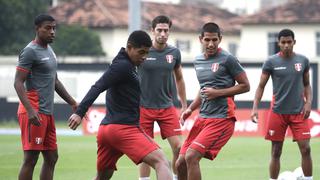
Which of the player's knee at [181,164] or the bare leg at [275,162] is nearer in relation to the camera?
the player's knee at [181,164]

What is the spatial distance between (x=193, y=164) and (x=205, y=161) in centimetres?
641

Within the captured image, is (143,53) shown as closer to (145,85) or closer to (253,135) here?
(145,85)

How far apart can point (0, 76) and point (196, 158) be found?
24107 millimetres

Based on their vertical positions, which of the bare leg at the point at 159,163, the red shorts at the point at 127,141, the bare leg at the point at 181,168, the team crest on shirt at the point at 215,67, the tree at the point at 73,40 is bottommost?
the tree at the point at 73,40

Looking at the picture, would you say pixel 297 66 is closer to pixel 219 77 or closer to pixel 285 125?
pixel 285 125

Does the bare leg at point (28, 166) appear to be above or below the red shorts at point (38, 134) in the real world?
below

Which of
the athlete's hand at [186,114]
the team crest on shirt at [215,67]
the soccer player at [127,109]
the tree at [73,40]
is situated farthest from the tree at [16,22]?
the soccer player at [127,109]

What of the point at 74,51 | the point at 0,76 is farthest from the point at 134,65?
the point at 74,51

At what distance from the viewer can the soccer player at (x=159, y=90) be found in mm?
13586

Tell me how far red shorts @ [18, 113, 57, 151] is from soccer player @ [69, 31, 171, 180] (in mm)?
1457

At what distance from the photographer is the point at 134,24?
26.9 meters

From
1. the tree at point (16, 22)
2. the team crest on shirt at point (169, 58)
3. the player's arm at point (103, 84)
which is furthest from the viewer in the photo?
the tree at point (16, 22)

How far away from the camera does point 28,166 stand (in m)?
12.0

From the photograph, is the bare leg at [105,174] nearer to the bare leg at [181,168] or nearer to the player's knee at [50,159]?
the player's knee at [50,159]
